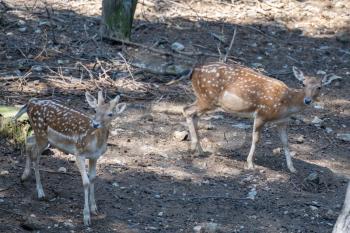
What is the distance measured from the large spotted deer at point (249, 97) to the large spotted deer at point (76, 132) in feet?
7.83

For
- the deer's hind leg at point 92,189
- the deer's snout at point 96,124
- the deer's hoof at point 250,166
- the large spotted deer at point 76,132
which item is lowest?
the deer's hoof at point 250,166

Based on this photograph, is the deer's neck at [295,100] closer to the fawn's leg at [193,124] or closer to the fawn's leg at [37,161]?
the fawn's leg at [193,124]

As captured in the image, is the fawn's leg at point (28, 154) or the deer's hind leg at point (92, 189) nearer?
the deer's hind leg at point (92, 189)

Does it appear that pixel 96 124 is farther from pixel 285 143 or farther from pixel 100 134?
pixel 285 143

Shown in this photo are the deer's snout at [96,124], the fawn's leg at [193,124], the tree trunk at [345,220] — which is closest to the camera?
the tree trunk at [345,220]

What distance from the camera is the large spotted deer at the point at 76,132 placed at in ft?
25.6

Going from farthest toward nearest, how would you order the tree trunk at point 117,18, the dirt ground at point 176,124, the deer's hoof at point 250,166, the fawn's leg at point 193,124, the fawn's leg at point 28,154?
the tree trunk at point 117,18, the fawn's leg at point 193,124, the deer's hoof at point 250,166, the fawn's leg at point 28,154, the dirt ground at point 176,124

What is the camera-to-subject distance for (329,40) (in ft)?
50.4

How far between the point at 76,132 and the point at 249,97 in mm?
2844

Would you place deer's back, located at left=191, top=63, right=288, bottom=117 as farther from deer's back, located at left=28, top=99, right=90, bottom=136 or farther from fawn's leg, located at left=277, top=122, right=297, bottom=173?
deer's back, located at left=28, top=99, right=90, bottom=136

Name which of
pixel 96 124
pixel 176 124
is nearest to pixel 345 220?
pixel 96 124

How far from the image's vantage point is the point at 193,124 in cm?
1032

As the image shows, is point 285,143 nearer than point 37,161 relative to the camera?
No

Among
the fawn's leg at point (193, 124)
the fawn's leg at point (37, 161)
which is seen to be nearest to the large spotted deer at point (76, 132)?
the fawn's leg at point (37, 161)
